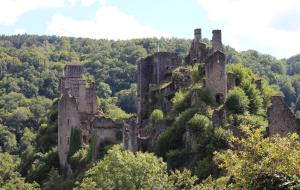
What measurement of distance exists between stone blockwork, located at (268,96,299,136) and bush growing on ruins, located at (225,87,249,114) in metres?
13.7

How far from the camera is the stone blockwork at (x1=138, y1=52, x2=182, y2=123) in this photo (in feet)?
247

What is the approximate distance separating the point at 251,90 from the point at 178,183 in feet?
67.1

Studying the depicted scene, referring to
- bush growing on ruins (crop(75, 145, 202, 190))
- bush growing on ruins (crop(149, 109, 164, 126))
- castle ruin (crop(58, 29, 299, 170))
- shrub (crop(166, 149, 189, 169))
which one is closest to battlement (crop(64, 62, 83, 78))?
castle ruin (crop(58, 29, 299, 170))

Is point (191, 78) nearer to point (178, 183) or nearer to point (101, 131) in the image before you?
point (101, 131)

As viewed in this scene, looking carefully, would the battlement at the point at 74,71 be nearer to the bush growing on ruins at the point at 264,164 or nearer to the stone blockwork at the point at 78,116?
the stone blockwork at the point at 78,116

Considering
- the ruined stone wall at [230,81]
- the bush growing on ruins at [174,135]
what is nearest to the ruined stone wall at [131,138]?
the bush growing on ruins at [174,135]

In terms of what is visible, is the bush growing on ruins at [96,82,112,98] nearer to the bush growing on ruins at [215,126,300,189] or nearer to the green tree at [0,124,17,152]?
the green tree at [0,124,17,152]

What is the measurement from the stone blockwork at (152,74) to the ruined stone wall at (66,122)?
689 centimetres

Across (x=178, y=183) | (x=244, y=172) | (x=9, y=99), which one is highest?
(x=244, y=172)

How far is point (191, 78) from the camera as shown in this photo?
67.0m

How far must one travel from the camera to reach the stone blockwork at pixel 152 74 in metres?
75.2

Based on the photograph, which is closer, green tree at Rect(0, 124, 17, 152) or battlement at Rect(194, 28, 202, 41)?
battlement at Rect(194, 28, 202, 41)

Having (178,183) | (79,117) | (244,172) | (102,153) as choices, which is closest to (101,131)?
(102,153)

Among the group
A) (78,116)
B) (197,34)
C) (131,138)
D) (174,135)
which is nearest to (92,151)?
(78,116)
